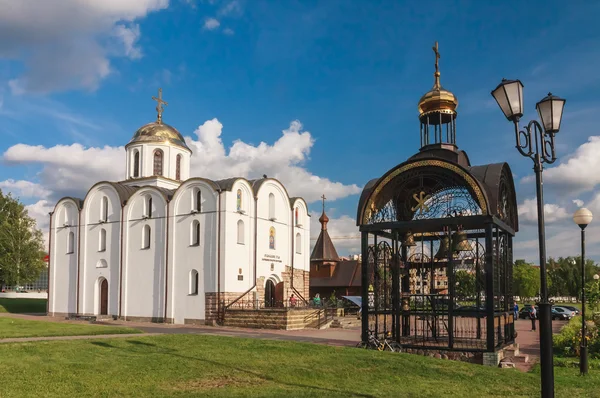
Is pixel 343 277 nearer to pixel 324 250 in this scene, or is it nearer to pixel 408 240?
pixel 324 250

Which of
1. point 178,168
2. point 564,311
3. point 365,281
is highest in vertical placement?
point 178,168

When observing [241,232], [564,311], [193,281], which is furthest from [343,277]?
[564,311]

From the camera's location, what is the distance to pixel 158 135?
34625mm

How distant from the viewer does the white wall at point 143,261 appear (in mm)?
30031

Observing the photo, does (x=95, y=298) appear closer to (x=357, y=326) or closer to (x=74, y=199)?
(x=74, y=199)

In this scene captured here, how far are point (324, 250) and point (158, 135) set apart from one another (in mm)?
13786

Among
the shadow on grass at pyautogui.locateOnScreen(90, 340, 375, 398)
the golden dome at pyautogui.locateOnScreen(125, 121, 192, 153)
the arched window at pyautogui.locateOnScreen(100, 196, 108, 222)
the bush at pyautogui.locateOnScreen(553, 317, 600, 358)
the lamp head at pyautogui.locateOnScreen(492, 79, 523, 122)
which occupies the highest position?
the golden dome at pyautogui.locateOnScreen(125, 121, 192, 153)

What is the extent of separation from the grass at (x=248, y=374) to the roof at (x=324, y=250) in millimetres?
25907

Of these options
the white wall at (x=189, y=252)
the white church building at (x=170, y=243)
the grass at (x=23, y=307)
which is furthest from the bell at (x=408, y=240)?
the grass at (x=23, y=307)

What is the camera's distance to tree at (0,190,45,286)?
47344 millimetres

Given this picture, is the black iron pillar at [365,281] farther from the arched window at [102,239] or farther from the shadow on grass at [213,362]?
the arched window at [102,239]

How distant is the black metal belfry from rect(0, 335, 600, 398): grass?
2066mm

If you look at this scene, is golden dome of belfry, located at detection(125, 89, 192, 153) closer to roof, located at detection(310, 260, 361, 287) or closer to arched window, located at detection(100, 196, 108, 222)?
arched window, located at detection(100, 196, 108, 222)

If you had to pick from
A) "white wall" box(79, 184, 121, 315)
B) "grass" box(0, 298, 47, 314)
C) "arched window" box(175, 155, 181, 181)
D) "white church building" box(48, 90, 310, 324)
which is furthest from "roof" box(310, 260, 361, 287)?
"grass" box(0, 298, 47, 314)
